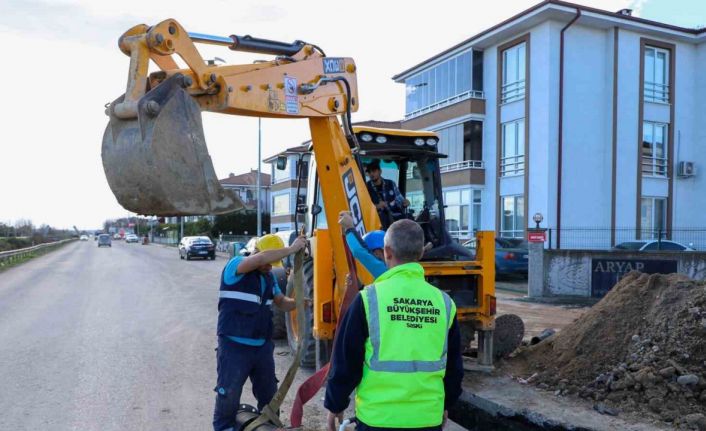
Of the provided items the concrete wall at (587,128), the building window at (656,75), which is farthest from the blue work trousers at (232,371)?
the building window at (656,75)

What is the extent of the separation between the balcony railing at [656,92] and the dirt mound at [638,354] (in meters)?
21.9

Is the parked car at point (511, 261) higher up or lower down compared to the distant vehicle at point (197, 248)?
higher up

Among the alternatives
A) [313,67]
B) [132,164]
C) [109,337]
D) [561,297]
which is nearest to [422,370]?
[132,164]

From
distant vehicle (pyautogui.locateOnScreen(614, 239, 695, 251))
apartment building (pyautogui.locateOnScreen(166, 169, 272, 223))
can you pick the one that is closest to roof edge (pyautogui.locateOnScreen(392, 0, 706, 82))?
distant vehicle (pyautogui.locateOnScreen(614, 239, 695, 251))

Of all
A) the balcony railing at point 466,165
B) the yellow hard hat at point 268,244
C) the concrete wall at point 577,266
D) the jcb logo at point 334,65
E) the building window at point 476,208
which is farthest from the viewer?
the building window at point 476,208

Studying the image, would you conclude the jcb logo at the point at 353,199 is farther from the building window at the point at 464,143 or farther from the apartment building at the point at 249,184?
the apartment building at the point at 249,184

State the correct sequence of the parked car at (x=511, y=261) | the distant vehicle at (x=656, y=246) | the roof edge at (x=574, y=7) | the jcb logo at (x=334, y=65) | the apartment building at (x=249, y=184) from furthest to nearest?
the apartment building at (x=249, y=184) → the roof edge at (x=574, y=7) → the parked car at (x=511, y=261) → the distant vehicle at (x=656, y=246) → the jcb logo at (x=334, y=65)

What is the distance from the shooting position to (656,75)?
26.5 metres

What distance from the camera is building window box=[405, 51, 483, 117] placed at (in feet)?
92.4

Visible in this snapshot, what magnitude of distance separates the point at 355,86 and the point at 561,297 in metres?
11.1

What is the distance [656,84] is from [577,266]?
49.8 ft

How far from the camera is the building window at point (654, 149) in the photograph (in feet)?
85.3

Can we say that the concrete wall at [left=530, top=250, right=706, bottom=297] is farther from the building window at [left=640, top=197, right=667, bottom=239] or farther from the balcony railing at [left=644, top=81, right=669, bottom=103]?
the balcony railing at [left=644, top=81, right=669, bottom=103]

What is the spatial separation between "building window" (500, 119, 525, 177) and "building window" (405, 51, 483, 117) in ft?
8.73
